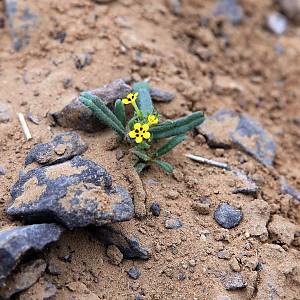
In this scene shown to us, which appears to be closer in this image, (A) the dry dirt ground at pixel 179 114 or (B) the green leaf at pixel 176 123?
(A) the dry dirt ground at pixel 179 114

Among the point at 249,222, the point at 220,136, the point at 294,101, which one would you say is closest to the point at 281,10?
the point at 294,101

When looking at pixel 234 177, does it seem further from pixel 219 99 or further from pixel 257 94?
pixel 257 94

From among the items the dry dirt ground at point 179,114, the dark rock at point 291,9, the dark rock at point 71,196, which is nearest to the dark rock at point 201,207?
the dry dirt ground at point 179,114

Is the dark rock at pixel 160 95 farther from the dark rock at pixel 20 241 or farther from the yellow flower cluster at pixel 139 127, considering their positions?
the dark rock at pixel 20 241

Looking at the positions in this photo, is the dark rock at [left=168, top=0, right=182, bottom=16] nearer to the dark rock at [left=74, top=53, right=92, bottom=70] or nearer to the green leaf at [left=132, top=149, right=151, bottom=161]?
the dark rock at [left=74, top=53, right=92, bottom=70]

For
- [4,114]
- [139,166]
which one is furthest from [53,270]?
[4,114]

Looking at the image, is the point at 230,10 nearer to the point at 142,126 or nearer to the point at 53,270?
the point at 142,126

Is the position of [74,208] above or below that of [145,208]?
above
